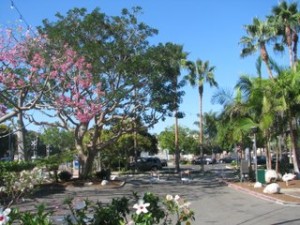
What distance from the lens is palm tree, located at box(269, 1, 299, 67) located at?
33562 millimetres

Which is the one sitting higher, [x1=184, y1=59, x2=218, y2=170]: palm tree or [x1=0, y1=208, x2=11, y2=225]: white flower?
[x1=184, y1=59, x2=218, y2=170]: palm tree

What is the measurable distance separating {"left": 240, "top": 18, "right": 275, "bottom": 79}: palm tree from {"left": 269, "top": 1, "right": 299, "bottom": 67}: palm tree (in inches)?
31.4

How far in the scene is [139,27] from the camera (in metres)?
32.0

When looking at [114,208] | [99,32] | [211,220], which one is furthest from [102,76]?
[114,208]

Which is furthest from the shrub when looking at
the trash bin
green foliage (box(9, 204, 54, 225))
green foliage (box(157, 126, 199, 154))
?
green foliage (box(157, 126, 199, 154))

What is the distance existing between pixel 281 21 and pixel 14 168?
1998 cm

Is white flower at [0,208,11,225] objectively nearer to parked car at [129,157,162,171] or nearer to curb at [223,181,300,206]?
curb at [223,181,300,206]

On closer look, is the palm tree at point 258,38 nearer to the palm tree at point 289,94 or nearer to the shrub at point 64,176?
the palm tree at point 289,94

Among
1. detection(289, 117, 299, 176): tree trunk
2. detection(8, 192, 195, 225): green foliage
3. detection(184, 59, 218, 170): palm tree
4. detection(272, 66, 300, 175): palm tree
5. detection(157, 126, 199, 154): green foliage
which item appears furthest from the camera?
detection(157, 126, 199, 154): green foliage

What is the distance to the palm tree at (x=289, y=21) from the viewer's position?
3356 centimetres

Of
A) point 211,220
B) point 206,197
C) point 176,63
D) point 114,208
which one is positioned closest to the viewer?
point 114,208

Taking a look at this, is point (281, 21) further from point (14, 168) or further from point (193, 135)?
point (193, 135)

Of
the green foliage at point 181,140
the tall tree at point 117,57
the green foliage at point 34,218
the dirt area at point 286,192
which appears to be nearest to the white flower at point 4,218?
the green foliage at point 34,218

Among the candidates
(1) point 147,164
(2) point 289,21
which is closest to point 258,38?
(2) point 289,21
